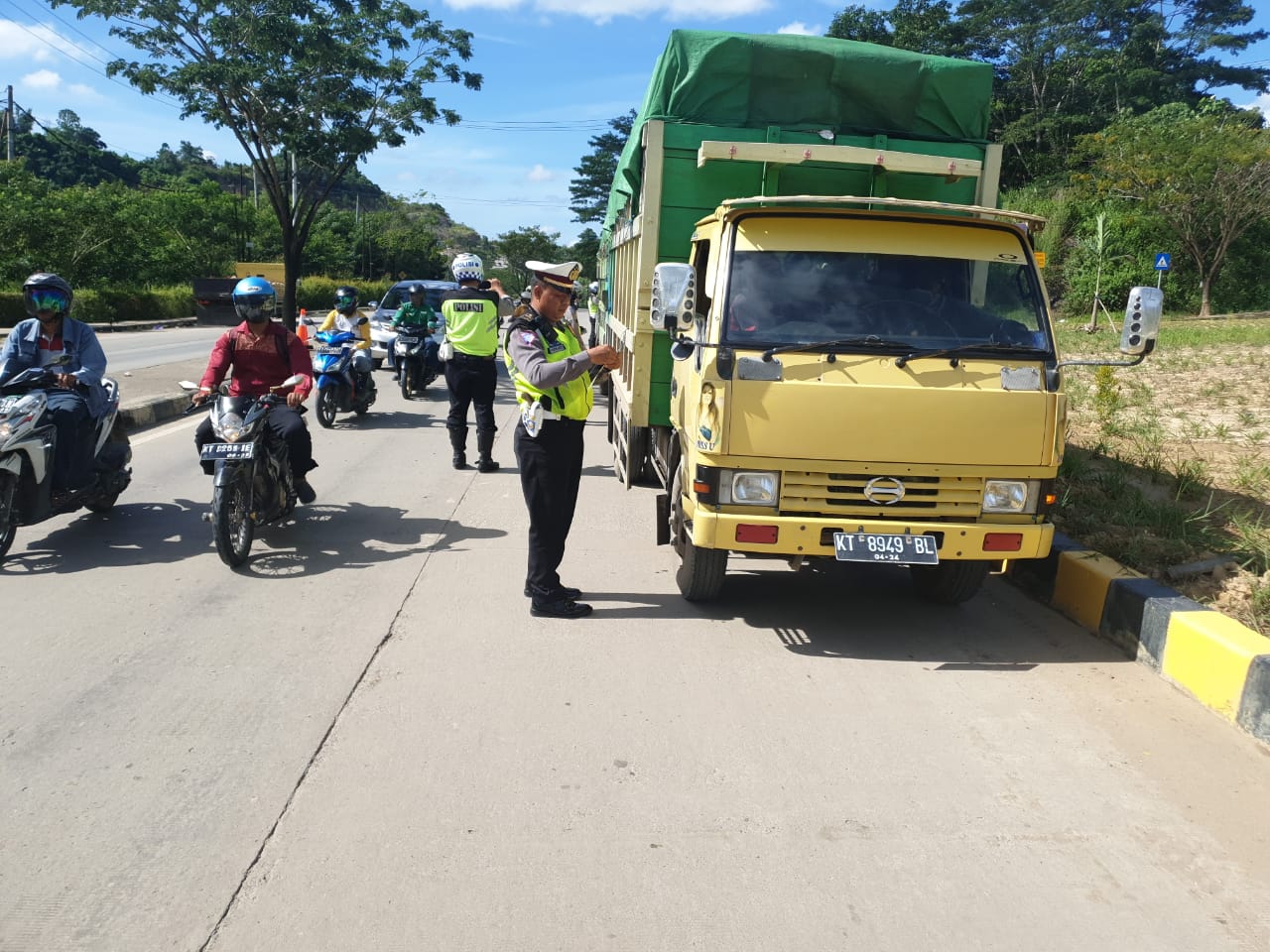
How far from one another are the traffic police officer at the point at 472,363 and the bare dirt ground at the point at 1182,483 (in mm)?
5147

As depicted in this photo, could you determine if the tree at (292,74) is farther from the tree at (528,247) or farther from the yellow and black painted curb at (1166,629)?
the tree at (528,247)

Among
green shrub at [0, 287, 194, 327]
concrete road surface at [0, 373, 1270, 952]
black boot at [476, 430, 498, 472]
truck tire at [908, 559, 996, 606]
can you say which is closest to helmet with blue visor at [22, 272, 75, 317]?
concrete road surface at [0, 373, 1270, 952]

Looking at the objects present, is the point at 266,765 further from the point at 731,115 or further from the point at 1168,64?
the point at 1168,64

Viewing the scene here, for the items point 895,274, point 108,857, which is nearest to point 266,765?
point 108,857

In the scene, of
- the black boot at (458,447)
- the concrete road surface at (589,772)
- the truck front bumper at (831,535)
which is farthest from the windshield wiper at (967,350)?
the black boot at (458,447)

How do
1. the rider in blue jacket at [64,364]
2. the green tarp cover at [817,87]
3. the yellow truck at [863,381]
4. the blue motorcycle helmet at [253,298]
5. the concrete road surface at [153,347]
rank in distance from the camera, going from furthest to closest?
the concrete road surface at [153,347]
the green tarp cover at [817,87]
the blue motorcycle helmet at [253,298]
the rider in blue jacket at [64,364]
the yellow truck at [863,381]

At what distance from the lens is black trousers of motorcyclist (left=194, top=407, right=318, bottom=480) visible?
6.32 meters

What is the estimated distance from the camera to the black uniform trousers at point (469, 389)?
9414 mm

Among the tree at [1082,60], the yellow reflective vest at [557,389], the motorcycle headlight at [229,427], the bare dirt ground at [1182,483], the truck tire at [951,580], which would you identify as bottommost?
the truck tire at [951,580]

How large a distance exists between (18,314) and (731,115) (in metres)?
26.5

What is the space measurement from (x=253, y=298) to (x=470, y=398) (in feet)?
10.5

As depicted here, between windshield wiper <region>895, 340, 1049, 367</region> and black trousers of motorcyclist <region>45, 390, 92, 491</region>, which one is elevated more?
windshield wiper <region>895, 340, 1049, 367</region>

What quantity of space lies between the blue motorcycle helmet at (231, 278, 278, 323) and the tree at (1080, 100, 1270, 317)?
1133 inches

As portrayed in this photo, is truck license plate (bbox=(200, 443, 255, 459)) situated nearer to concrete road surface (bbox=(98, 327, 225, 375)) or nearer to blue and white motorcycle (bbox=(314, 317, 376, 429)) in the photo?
blue and white motorcycle (bbox=(314, 317, 376, 429))
